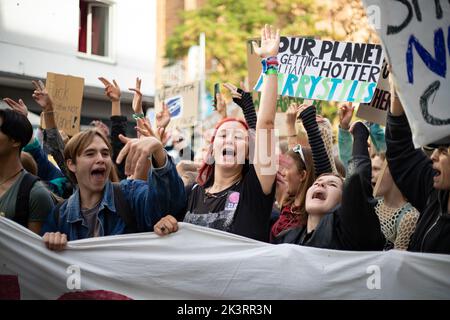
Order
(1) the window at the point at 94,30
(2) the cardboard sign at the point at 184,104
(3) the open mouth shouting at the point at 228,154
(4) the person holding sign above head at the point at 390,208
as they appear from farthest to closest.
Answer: (1) the window at the point at 94,30, (2) the cardboard sign at the point at 184,104, (4) the person holding sign above head at the point at 390,208, (3) the open mouth shouting at the point at 228,154

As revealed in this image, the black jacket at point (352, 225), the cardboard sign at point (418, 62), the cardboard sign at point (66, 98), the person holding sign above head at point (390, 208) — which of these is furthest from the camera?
the cardboard sign at point (66, 98)

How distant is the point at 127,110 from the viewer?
14.1 meters

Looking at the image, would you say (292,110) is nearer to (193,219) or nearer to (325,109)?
(193,219)

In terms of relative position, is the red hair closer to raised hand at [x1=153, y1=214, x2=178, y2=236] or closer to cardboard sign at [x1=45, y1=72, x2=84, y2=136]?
raised hand at [x1=153, y1=214, x2=178, y2=236]

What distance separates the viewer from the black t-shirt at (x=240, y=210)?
4.18m

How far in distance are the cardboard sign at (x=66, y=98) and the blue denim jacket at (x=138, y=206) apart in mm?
1954

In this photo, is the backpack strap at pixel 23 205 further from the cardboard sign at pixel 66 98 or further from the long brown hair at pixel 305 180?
the cardboard sign at pixel 66 98

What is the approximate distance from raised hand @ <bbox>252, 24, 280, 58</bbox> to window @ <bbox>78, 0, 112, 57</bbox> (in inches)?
259

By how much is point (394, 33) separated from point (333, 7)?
18099 millimetres

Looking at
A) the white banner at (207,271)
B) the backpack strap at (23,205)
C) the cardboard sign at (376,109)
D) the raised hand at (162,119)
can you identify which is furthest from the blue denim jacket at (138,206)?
the cardboard sign at (376,109)

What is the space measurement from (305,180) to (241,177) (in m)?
0.45

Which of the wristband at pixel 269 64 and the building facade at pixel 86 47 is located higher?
the building facade at pixel 86 47

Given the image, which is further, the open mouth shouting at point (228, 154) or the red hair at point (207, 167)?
the red hair at point (207, 167)

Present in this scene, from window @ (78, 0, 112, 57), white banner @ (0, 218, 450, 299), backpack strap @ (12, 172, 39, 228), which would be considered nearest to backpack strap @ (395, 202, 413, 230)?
white banner @ (0, 218, 450, 299)
